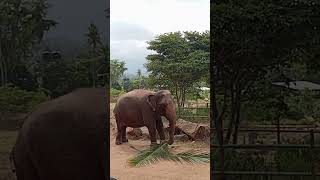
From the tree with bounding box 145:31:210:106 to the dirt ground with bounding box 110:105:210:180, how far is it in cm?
48

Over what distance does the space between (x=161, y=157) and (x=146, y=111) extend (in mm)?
407

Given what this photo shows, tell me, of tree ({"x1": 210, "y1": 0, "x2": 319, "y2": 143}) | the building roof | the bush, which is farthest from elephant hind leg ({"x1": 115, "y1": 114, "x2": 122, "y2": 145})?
the building roof

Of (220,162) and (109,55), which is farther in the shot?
(220,162)

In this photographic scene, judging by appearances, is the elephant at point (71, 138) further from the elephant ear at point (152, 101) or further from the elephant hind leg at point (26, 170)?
the elephant ear at point (152, 101)

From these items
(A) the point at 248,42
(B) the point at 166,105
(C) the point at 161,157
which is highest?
(A) the point at 248,42

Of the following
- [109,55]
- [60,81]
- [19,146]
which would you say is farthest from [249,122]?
[19,146]

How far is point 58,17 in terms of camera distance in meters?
3.92

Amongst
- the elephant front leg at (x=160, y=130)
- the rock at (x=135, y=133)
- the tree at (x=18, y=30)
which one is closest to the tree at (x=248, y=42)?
the elephant front leg at (x=160, y=130)

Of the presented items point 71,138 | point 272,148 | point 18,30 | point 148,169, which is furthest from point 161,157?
point 18,30

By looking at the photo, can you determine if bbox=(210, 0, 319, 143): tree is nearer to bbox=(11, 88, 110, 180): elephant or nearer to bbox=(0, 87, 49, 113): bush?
bbox=(11, 88, 110, 180): elephant

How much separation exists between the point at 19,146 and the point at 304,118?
2.48 m

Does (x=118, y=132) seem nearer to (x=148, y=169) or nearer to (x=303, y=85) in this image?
→ (x=148, y=169)

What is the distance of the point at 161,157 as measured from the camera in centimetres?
396

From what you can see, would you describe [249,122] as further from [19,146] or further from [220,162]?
[19,146]
